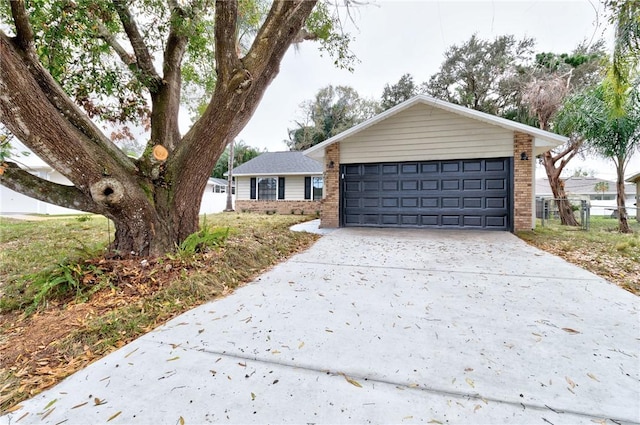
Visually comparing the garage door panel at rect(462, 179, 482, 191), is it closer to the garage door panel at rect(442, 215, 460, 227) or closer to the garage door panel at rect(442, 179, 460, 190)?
the garage door panel at rect(442, 179, 460, 190)

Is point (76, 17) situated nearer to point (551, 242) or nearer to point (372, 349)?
point (372, 349)

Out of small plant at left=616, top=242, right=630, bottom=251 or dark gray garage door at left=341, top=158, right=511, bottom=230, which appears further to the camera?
dark gray garage door at left=341, top=158, right=511, bottom=230

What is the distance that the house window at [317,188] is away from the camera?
49.8 feet

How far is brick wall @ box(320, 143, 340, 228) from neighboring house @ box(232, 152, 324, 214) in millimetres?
6004

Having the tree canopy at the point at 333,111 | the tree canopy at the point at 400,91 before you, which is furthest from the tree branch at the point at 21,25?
the tree canopy at the point at 333,111

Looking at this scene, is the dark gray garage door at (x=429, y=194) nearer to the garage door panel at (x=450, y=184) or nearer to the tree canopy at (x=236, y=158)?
the garage door panel at (x=450, y=184)

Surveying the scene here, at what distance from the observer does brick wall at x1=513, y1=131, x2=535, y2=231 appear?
726cm

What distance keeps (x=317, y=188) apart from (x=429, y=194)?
26.1 ft

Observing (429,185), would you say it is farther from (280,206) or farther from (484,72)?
(484,72)

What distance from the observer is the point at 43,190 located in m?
3.28

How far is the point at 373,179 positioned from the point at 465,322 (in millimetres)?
6363

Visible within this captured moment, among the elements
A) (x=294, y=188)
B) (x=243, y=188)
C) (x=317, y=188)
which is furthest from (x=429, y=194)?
(x=243, y=188)

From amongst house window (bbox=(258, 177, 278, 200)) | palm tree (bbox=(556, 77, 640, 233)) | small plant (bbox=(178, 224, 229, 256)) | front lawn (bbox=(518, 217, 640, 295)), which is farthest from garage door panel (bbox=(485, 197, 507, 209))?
house window (bbox=(258, 177, 278, 200))

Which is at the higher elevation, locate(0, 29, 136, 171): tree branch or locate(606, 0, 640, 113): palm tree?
locate(606, 0, 640, 113): palm tree
